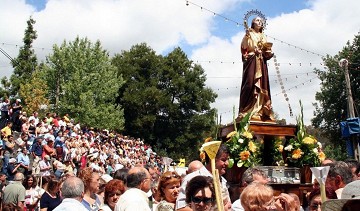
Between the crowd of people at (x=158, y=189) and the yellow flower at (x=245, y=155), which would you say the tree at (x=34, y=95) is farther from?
the yellow flower at (x=245, y=155)

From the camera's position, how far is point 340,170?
4922mm

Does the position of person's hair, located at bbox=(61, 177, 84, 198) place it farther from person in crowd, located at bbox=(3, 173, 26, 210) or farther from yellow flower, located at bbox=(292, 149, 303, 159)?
yellow flower, located at bbox=(292, 149, 303, 159)

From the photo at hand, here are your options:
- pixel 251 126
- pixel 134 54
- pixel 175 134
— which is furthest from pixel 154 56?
pixel 251 126

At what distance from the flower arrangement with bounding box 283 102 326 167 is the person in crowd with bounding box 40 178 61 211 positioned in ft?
13.7

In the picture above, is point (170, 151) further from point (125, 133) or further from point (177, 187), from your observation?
point (177, 187)

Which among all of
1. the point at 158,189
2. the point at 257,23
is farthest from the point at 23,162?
the point at 158,189

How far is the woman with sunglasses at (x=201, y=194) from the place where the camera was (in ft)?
13.1

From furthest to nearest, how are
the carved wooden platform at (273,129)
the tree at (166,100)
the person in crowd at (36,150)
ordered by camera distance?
the tree at (166,100) → the person in crowd at (36,150) → the carved wooden platform at (273,129)

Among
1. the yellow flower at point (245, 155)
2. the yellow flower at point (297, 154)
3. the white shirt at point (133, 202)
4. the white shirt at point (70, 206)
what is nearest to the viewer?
the white shirt at point (133, 202)

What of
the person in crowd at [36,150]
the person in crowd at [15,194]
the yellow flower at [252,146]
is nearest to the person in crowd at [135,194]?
the yellow flower at [252,146]

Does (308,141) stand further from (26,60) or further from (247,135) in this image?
(26,60)

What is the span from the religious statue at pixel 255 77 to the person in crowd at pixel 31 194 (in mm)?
4589

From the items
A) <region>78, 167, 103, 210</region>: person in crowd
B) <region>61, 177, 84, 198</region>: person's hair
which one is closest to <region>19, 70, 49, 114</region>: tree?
<region>78, 167, 103, 210</region>: person in crowd

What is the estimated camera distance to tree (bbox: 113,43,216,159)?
4950 centimetres
